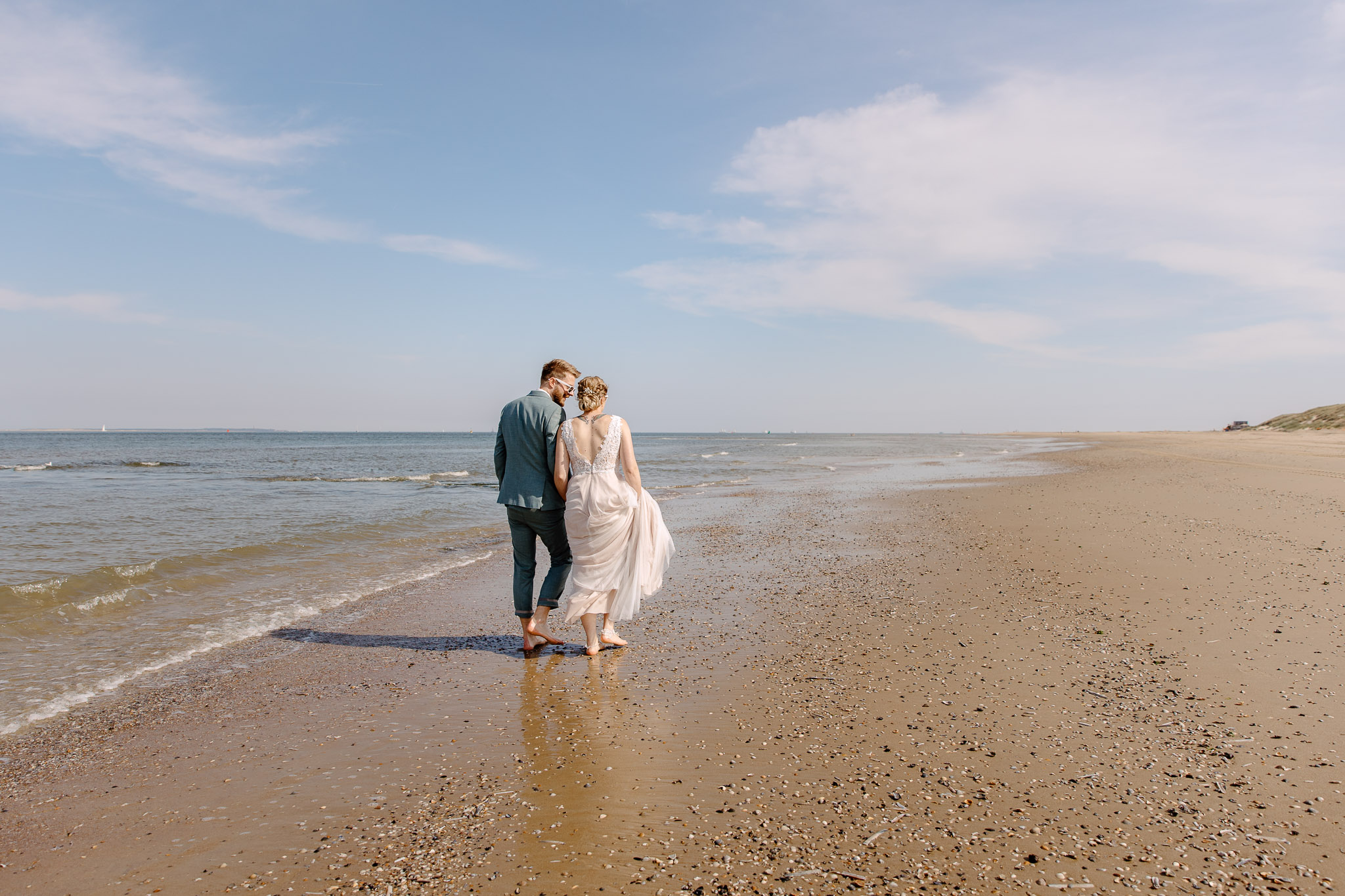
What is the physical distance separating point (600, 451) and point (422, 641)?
2.58 metres

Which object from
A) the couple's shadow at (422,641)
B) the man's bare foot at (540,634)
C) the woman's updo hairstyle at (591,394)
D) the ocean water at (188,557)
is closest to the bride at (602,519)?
the woman's updo hairstyle at (591,394)

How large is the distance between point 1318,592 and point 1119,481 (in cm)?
1351

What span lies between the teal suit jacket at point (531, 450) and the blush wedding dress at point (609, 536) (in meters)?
0.16

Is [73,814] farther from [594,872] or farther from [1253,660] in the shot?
[1253,660]

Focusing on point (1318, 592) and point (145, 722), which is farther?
point (1318, 592)

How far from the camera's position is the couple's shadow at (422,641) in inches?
235

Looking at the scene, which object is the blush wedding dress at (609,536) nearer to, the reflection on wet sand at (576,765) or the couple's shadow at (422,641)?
the reflection on wet sand at (576,765)

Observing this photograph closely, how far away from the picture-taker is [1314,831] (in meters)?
2.81

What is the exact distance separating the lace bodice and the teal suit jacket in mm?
137

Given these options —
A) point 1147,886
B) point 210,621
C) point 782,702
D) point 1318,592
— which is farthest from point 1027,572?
point 210,621

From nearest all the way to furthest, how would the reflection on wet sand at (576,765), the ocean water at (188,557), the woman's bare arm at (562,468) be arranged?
Answer: the reflection on wet sand at (576,765) < the woman's bare arm at (562,468) < the ocean water at (188,557)

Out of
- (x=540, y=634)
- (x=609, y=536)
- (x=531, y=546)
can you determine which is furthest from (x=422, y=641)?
(x=609, y=536)

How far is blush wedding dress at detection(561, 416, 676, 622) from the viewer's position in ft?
18.2

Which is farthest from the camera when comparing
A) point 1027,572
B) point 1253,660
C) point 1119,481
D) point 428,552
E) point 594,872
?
point 1119,481
